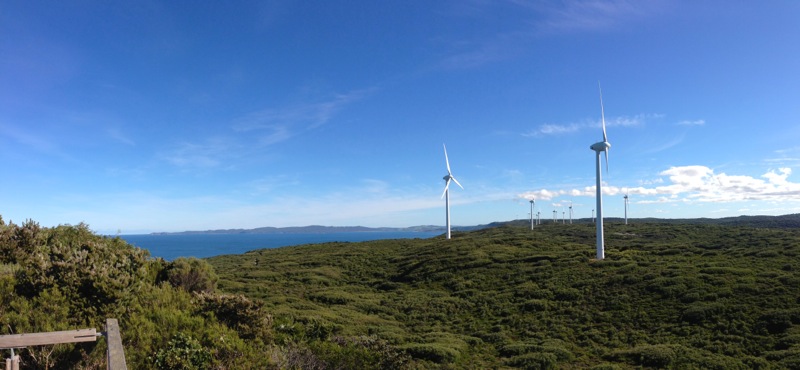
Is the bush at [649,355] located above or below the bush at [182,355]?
below

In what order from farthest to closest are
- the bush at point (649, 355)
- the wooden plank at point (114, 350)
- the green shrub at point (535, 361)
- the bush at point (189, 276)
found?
the bush at point (649, 355) < the green shrub at point (535, 361) < the bush at point (189, 276) < the wooden plank at point (114, 350)

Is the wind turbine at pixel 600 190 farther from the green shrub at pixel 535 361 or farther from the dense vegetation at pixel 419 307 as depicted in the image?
the green shrub at pixel 535 361

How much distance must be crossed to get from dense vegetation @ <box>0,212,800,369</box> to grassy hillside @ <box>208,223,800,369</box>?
16 centimetres

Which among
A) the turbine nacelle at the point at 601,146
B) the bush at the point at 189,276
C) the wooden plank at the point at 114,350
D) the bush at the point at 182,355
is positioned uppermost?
the turbine nacelle at the point at 601,146

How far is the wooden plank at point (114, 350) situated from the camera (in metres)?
6.73

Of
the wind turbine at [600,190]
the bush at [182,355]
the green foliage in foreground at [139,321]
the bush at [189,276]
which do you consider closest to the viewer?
the bush at [182,355]

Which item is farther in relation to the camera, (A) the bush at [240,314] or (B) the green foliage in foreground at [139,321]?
(A) the bush at [240,314]

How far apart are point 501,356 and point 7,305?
24056mm

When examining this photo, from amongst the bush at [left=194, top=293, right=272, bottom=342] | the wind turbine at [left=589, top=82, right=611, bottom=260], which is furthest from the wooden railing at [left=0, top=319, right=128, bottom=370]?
the wind turbine at [left=589, top=82, right=611, bottom=260]

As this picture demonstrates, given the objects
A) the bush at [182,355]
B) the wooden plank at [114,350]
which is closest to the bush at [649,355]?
the bush at [182,355]

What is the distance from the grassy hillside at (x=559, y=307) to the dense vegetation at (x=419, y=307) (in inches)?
6.3

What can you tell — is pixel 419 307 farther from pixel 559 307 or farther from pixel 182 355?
pixel 182 355

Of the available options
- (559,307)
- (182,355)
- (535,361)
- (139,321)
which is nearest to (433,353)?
(535,361)

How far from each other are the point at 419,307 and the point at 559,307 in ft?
41.0
